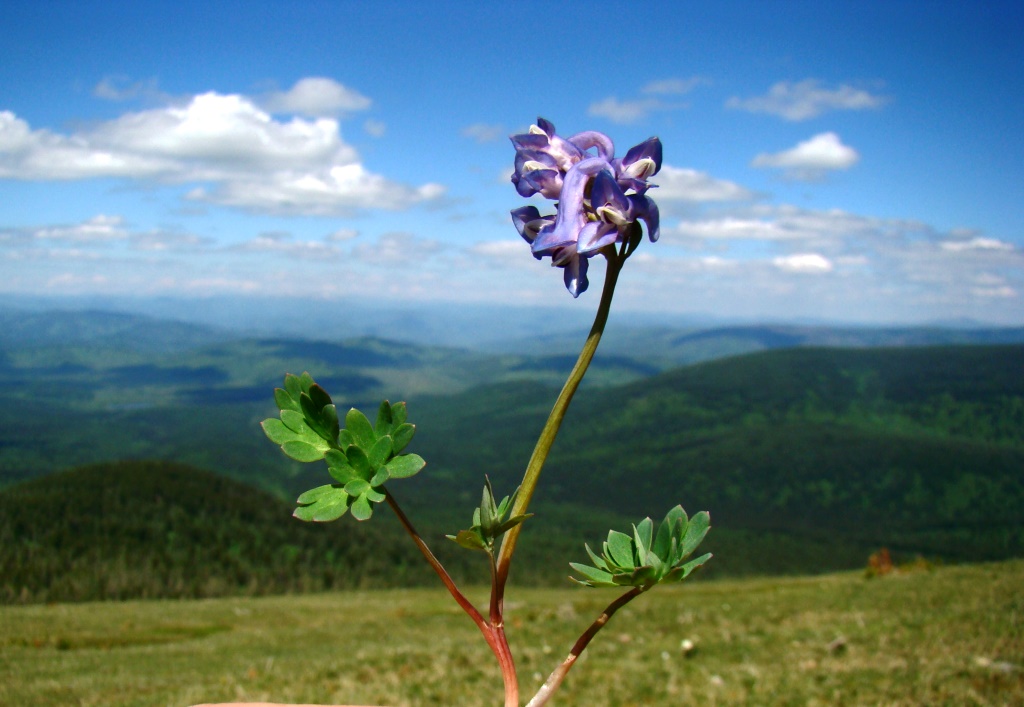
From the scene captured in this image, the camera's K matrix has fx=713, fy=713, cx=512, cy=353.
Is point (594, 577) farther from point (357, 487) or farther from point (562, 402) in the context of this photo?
point (357, 487)

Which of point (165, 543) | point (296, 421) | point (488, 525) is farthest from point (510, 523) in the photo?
point (165, 543)

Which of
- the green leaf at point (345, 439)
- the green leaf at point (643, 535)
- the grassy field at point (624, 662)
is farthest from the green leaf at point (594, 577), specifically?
the grassy field at point (624, 662)

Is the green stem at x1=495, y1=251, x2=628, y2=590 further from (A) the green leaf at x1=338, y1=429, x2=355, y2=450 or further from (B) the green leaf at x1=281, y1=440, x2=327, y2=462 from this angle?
(B) the green leaf at x1=281, y1=440, x2=327, y2=462

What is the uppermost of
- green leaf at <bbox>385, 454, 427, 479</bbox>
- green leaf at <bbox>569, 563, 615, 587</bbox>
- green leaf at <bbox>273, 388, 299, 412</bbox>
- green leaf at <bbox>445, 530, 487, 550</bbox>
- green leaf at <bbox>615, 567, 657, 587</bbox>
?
green leaf at <bbox>273, 388, 299, 412</bbox>

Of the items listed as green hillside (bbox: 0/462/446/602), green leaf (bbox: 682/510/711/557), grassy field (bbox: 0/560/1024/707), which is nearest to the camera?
green leaf (bbox: 682/510/711/557)

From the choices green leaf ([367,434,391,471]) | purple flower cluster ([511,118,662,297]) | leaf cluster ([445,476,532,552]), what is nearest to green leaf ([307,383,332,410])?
green leaf ([367,434,391,471])

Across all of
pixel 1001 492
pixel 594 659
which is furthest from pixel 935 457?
pixel 594 659

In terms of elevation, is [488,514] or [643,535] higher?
[488,514]

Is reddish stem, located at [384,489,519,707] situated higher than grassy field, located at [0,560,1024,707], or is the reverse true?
reddish stem, located at [384,489,519,707]
